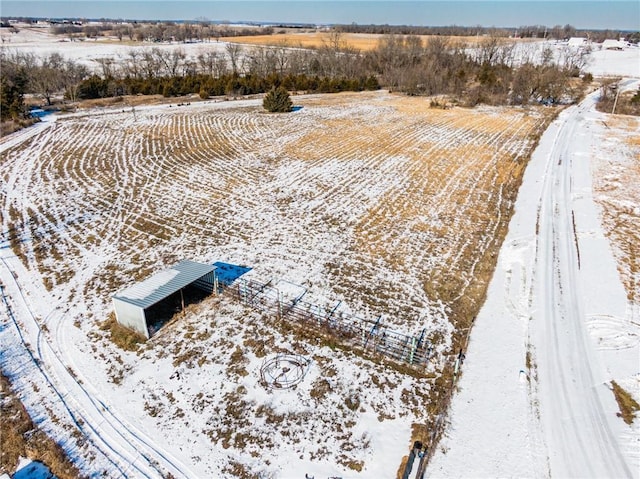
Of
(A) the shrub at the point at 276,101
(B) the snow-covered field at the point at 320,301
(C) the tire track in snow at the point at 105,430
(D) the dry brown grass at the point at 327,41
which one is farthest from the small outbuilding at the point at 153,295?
(D) the dry brown grass at the point at 327,41

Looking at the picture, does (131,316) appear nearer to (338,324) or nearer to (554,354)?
(338,324)

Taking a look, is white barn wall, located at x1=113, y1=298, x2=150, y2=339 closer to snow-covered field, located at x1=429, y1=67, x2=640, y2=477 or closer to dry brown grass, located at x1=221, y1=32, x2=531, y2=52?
snow-covered field, located at x1=429, y1=67, x2=640, y2=477

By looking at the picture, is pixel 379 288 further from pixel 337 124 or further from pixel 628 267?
pixel 337 124

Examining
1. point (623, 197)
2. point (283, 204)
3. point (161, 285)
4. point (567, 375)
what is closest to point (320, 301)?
point (161, 285)

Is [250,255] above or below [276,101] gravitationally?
below

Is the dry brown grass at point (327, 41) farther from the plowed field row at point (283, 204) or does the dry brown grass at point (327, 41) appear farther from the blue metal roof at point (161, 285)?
the blue metal roof at point (161, 285)

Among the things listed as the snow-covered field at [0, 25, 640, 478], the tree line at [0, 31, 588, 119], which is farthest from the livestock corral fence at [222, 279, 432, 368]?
the tree line at [0, 31, 588, 119]
